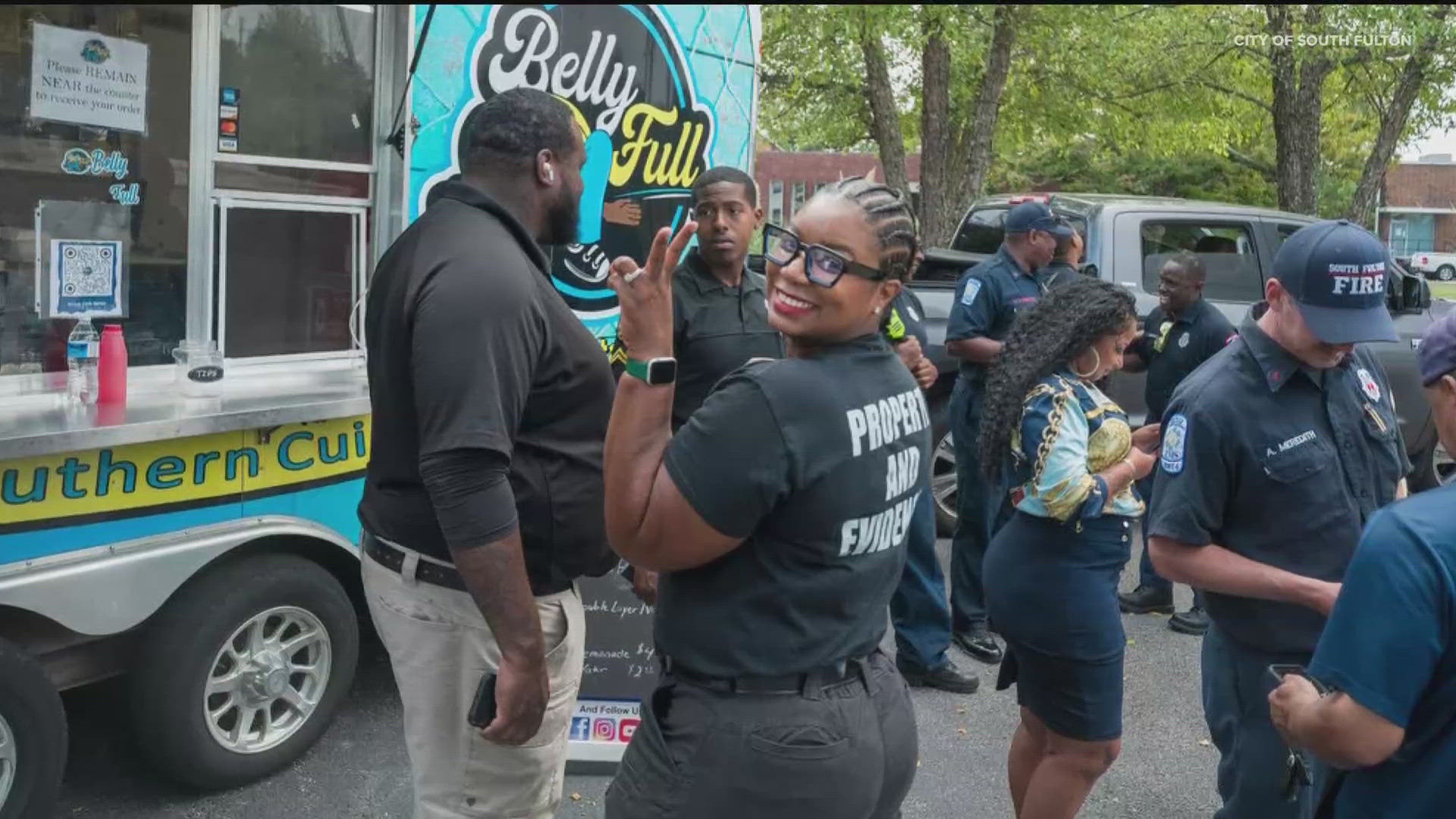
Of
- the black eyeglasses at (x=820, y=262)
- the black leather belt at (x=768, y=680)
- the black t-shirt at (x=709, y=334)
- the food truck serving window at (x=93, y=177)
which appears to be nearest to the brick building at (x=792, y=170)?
the black t-shirt at (x=709, y=334)

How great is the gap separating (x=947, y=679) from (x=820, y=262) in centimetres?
345

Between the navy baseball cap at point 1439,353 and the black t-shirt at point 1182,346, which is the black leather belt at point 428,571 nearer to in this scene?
the navy baseball cap at point 1439,353

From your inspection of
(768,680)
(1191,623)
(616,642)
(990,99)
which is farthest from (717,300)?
(990,99)

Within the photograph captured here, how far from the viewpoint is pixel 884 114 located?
1520cm

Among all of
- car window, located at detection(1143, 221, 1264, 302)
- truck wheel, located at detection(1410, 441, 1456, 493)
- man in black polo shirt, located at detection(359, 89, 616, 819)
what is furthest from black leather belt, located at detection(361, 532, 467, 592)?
truck wheel, located at detection(1410, 441, 1456, 493)

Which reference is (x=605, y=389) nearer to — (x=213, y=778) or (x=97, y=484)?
(x=97, y=484)

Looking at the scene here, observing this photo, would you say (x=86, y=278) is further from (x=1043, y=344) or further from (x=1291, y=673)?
(x=1291, y=673)

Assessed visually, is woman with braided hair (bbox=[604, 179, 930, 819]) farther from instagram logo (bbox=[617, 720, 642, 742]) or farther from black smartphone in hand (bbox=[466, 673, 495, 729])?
instagram logo (bbox=[617, 720, 642, 742])

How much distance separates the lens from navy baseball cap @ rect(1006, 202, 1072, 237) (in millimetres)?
5703

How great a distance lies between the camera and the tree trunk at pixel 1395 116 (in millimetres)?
13391

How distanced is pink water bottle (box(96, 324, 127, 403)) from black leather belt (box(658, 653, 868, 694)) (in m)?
2.23

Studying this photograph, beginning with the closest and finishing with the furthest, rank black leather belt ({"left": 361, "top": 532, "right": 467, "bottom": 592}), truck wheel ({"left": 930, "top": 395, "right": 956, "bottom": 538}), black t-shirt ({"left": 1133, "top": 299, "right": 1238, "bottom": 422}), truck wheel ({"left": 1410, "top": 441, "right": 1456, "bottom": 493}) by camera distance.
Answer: black leather belt ({"left": 361, "top": 532, "right": 467, "bottom": 592}) < black t-shirt ({"left": 1133, "top": 299, "right": 1238, "bottom": 422}) < truck wheel ({"left": 930, "top": 395, "right": 956, "bottom": 538}) < truck wheel ({"left": 1410, "top": 441, "right": 1456, "bottom": 493})

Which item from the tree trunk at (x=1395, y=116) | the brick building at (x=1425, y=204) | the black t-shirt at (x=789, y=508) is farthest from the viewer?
the brick building at (x=1425, y=204)

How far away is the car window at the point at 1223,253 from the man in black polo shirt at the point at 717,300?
14.5 feet
